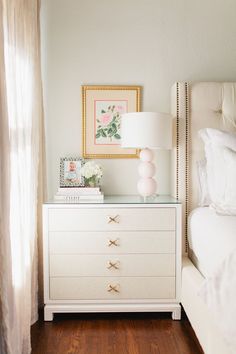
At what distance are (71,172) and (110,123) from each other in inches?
19.9

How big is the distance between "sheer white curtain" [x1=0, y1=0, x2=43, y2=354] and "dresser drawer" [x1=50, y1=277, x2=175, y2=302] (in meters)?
0.18

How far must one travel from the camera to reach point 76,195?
7.66ft

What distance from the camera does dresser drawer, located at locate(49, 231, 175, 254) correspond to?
2.21 m

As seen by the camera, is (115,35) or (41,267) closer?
(41,267)

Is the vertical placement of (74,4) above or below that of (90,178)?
above

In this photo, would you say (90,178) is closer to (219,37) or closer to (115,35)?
(115,35)

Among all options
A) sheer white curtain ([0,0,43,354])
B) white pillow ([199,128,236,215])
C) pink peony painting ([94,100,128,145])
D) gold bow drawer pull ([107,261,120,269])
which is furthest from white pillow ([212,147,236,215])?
sheer white curtain ([0,0,43,354])

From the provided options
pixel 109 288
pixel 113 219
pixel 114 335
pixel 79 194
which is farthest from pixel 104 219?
pixel 114 335

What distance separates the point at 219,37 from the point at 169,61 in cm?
44

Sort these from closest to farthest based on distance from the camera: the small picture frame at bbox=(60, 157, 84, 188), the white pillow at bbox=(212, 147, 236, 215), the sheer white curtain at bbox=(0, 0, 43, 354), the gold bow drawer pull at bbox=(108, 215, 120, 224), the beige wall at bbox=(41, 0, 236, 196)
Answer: the sheer white curtain at bbox=(0, 0, 43, 354)
the white pillow at bbox=(212, 147, 236, 215)
the gold bow drawer pull at bbox=(108, 215, 120, 224)
the small picture frame at bbox=(60, 157, 84, 188)
the beige wall at bbox=(41, 0, 236, 196)

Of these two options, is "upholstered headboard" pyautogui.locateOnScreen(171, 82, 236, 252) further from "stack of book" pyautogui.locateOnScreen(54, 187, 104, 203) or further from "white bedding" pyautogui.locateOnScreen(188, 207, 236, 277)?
"stack of book" pyautogui.locateOnScreen(54, 187, 104, 203)

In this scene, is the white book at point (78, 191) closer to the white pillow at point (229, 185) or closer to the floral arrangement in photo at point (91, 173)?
the floral arrangement in photo at point (91, 173)

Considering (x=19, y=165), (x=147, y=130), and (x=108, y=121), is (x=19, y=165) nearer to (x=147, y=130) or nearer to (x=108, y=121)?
(x=147, y=130)

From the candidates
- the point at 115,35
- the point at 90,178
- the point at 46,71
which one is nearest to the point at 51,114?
the point at 46,71
